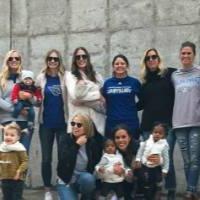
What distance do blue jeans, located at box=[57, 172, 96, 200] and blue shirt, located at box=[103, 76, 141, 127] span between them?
0.89 metres

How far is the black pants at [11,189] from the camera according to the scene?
7.49 meters

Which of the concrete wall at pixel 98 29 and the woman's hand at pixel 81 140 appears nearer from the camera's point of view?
the woman's hand at pixel 81 140

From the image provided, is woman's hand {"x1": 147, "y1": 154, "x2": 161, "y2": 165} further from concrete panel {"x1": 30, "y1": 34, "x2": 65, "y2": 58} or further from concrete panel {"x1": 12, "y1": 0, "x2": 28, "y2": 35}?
concrete panel {"x1": 12, "y1": 0, "x2": 28, "y2": 35}

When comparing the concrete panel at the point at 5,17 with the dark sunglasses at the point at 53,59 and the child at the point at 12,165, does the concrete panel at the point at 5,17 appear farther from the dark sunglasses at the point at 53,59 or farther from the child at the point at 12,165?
the child at the point at 12,165

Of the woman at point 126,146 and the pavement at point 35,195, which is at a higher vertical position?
the woman at point 126,146

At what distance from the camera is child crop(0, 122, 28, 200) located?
24.4ft

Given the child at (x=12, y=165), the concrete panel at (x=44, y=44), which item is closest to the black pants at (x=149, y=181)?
the child at (x=12, y=165)

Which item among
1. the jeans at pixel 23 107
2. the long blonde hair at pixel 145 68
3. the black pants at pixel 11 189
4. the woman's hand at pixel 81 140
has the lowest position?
the black pants at pixel 11 189

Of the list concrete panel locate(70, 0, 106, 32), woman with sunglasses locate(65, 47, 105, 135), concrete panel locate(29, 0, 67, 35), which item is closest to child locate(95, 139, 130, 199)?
woman with sunglasses locate(65, 47, 105, 135)

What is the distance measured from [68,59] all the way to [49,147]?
1.61 metres

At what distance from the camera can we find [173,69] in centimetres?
806

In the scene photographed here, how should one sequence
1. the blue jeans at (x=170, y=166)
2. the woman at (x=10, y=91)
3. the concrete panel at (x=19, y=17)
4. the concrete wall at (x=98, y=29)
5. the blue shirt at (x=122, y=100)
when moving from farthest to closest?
1. the concrete panel at (x=19, y=17)
2. the concrete wall at (x=98, y=29)
3. the woman at (x=10, y=91)
4. the blue shirt at (x=122, y=100)
5. the blue jeans at (x=170, y=166)

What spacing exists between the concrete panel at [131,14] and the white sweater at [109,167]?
6.66 feet

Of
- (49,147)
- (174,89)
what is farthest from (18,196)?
(174,89)
